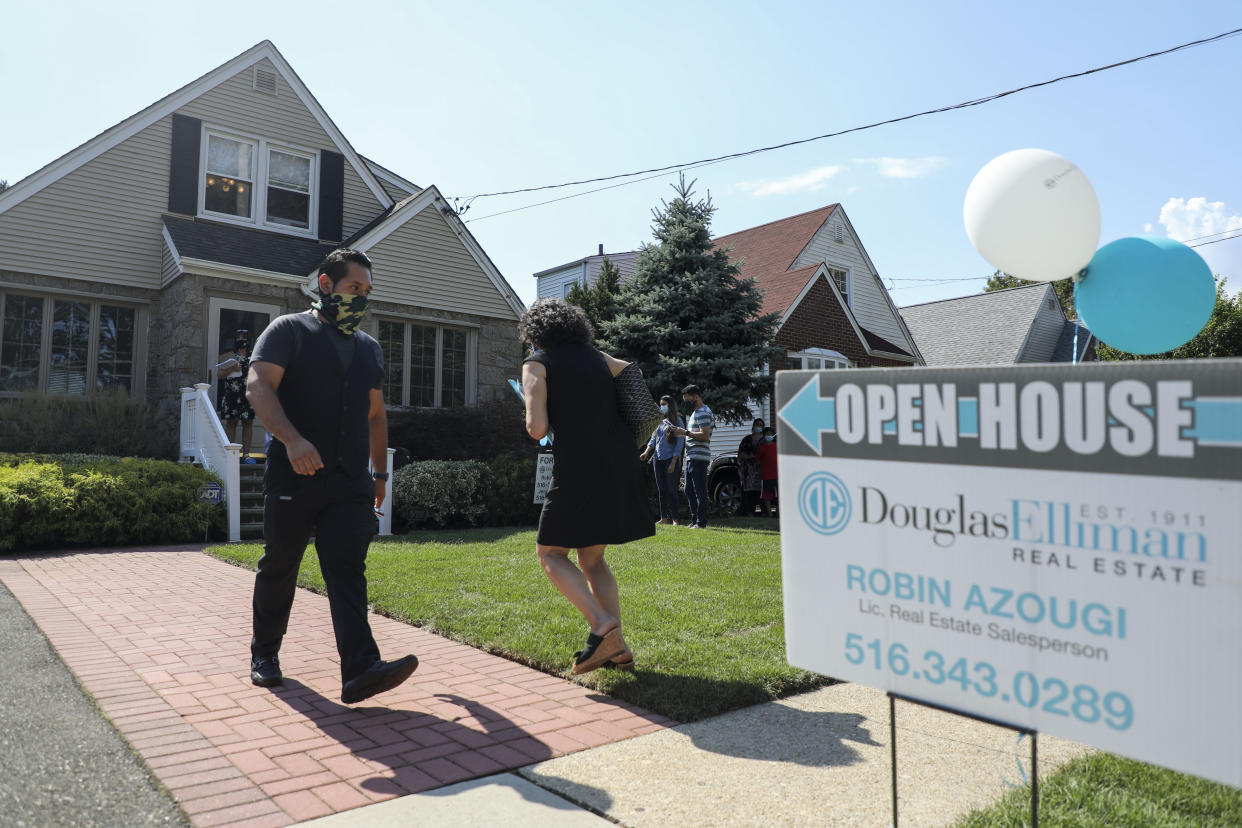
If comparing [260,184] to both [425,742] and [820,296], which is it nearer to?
[820,296]

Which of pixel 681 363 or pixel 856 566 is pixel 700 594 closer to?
pixel 856 566

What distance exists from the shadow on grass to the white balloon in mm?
2839

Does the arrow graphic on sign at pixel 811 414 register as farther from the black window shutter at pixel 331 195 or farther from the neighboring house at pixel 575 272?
the neighboring house at pixel 575 272

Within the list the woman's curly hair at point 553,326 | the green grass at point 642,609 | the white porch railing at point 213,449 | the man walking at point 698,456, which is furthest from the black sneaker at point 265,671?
the man walking at point 698,456

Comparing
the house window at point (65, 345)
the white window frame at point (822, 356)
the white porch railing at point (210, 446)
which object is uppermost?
the white window frame at point (822, 356)

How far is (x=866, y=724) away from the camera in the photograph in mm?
3660

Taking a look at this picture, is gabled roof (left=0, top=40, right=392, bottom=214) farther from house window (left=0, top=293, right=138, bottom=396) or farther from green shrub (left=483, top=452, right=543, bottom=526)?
green shrub (left=483, top=452, right=543, bottom=526)

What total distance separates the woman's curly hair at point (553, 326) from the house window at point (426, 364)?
1165cm

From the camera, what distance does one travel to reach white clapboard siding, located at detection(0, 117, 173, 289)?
13148 millimetres

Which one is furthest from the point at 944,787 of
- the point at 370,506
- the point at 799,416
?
the point at 370,506

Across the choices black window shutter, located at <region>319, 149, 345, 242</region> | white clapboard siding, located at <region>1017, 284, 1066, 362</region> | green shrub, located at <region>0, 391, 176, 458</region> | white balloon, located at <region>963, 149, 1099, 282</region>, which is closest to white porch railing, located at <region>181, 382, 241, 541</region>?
green shrub, located at <region>0, 391, 176, 458</region>

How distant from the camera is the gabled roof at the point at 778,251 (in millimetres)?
22141

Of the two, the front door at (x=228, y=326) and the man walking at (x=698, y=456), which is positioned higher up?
the front door at (x=228, y=326)

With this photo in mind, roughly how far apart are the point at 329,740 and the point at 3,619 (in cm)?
330
